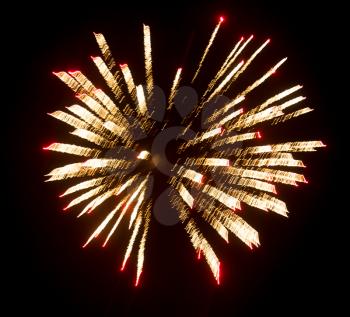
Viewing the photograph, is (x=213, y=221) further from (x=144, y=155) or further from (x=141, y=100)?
(x=141, y=100)

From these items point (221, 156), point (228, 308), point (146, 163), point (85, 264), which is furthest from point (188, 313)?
point (221, 156)

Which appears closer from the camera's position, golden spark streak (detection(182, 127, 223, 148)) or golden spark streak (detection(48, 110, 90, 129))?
golden spark streak (detection(182, 127, 223, 148))

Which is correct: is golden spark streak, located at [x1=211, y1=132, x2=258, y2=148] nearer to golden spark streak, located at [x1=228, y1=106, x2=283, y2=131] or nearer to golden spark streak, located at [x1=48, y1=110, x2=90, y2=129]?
golden spark streak, located at [x1=228, y1=106, x2=283, y2=131]

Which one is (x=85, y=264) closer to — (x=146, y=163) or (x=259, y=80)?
(x=146, y=163)

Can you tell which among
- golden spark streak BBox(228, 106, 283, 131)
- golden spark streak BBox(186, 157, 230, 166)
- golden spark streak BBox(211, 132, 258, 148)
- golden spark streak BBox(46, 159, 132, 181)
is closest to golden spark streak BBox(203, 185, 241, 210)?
golden spark streak BBox(186, 157, 230, 166)

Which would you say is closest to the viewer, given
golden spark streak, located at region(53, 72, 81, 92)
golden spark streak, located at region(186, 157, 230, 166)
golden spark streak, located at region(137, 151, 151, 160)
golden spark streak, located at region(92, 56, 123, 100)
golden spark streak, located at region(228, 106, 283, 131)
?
golden spark streak, located at region(186, 157, 230, 166)

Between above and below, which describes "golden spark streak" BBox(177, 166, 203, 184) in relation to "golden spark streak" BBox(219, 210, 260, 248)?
above

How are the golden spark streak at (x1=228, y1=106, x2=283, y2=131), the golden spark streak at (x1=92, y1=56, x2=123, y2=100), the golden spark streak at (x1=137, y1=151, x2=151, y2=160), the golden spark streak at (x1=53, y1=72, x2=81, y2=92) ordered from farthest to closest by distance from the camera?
the golden spark streak at (x1=137, y1=151, x2=151, y2=160), the golden spark streak at (x1=92, y1=56, x2=123, y2=100), the golden spark streak at (x1=228, y1=106, x2=283, y2=131), the golden spark streak at (x1=53, y1=72, x2=81, y2=92)

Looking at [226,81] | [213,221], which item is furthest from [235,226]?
[226,81]
